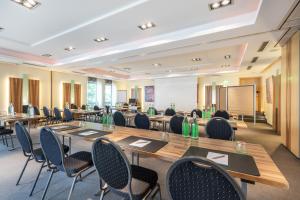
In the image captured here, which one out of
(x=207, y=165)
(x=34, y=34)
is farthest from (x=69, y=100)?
(x=207, y=165)

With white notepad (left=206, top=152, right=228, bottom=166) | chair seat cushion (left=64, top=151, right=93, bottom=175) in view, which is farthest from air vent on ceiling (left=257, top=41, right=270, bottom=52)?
chair seat cushion (left=64, top=151, right=93, bottom=175)

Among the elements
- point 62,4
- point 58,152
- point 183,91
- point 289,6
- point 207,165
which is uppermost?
point 62,4

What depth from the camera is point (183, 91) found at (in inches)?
401

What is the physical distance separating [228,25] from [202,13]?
636mm

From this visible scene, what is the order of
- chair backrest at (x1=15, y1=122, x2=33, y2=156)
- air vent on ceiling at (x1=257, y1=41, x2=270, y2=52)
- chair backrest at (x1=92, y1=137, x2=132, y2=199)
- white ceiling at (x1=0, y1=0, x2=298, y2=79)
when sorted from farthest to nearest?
air vent on ceiling at (x1=257, y1=41, x2=270, y2=52) < white ceiling at (x1=0, y1=0, x2=298, y2=79) < chair backrest at (x1=15, y1=122, x2=33, y2=156) < chair backrest at (x1=92, y1=137, x2=132, y2=199)

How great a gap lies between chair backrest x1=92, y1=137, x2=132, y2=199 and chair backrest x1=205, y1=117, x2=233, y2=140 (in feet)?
6.23

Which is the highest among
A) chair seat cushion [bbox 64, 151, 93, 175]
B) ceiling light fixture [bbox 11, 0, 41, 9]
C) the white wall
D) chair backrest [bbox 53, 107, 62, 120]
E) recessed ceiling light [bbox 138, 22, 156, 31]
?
recessed ceiling light [bbox 138, 22, 156, 31]

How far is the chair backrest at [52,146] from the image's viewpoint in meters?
1.72

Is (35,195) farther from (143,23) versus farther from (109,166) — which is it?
(143,23)

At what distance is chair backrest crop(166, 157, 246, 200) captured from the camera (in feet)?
2.76

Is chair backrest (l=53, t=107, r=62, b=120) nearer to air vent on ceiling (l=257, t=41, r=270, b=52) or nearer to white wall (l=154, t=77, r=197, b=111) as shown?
white wall (l=154, t=77, r=197, b=111)

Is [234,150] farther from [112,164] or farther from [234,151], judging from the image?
[112,164]

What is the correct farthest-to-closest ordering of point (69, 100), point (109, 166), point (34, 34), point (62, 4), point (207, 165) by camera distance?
point (69, 100) → point (34, 34) → point (62, 4) → point (109, 166) → point (207, 165)

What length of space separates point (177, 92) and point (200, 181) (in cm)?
963
